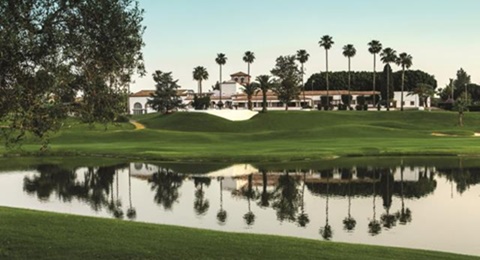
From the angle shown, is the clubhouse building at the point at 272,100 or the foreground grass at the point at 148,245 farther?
the clubhouse building at the point at 272,100

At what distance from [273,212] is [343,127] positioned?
67.5 meters

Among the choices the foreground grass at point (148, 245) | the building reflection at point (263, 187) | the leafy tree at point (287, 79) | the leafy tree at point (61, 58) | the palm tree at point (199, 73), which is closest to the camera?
the leafy tree at point (61, 58)

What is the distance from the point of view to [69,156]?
65062 mm

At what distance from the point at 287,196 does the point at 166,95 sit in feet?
346

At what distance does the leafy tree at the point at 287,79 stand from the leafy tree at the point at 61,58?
120 m

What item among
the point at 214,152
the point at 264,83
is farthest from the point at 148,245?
Answer: the point at 264,83

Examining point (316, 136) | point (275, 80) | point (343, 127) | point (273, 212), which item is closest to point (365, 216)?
point (273, 212)

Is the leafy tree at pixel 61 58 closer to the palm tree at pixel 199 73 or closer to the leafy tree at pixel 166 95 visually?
the leafy tree at pixel 166 95

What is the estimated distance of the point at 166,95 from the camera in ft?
458

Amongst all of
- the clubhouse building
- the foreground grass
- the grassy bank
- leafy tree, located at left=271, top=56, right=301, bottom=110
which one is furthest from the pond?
the clubhouse building

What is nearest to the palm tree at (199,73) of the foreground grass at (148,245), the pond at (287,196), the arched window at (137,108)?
the arched window at (137,108)

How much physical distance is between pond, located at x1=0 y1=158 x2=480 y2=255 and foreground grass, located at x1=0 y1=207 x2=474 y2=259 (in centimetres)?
496

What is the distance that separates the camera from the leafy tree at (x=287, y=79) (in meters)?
140

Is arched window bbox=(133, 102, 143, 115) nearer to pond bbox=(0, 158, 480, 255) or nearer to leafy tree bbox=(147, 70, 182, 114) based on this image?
leafy tree bbox=(147, 70, 182, 114)
